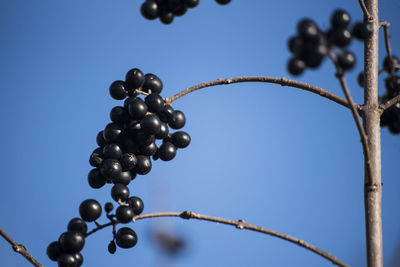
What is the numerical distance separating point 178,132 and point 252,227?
561 millimetres

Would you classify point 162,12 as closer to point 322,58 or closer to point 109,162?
point 109,162

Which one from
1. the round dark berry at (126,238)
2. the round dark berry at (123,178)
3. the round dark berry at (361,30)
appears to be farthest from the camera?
the round dark berry at (123,178)

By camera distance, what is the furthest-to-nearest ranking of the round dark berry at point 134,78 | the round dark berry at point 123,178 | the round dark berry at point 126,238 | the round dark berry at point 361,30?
the round dark berry at point 134,78 → the round dark berry at point 123,178 → the round dark berry at point 126,238 → the round dark berry at point 361,30

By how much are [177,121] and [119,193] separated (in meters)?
0.36

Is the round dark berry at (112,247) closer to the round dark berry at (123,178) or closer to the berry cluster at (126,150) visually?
the berry cluster at (126,150)

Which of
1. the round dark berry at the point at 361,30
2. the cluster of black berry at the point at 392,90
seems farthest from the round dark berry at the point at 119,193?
the cluster of black berry at the point at 392,90

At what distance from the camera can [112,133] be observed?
1.48 metres

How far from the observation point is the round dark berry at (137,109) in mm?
1465

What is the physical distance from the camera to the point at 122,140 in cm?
150

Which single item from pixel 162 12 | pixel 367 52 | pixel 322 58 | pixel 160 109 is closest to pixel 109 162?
pixel 160 109

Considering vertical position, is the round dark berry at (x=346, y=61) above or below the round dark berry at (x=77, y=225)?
above

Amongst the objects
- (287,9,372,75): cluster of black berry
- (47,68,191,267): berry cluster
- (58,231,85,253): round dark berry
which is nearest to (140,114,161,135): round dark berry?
(47,68,191,267): berry cluster

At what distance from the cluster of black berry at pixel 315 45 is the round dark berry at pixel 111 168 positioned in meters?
0.65

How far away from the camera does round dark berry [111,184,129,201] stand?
54.4 inches
